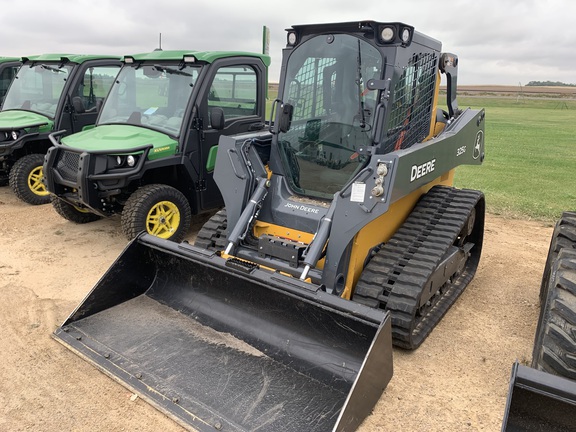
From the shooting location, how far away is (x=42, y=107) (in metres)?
8.22

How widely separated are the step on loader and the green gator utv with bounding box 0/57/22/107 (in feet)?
34.3

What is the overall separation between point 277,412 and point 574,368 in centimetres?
162

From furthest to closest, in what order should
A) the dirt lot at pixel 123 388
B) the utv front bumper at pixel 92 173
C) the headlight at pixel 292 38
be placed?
the utv front bumper at pixel 92 173 → the headlight at pixel 292 38 → the dirt lot at pixel 123 388

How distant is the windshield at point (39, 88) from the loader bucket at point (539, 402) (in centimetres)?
790

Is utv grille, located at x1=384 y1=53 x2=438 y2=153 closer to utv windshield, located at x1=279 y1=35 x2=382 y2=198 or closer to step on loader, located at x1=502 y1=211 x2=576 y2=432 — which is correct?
utv windshield, located at x1=279 y1=35 x2=382 y2=198

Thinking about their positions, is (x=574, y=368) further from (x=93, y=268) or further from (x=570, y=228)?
(x=93, y=268)

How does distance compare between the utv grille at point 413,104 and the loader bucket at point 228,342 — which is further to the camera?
the utv grille at point 413,104

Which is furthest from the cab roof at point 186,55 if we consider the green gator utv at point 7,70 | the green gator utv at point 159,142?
the green gator utv at point 7,70

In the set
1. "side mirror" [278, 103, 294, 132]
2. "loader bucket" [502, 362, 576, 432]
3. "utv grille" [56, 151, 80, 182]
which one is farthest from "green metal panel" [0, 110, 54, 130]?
"loader bucket" [502, 362, 576, 432]

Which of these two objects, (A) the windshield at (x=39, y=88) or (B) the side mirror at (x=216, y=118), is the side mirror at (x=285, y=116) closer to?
(B) the side mirror at (x=216, y=118)

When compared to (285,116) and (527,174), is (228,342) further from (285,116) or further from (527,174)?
(527,174)

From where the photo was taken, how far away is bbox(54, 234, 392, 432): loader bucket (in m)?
2.87

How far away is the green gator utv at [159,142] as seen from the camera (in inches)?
212

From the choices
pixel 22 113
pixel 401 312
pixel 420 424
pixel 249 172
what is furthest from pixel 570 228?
pixel 22 113
